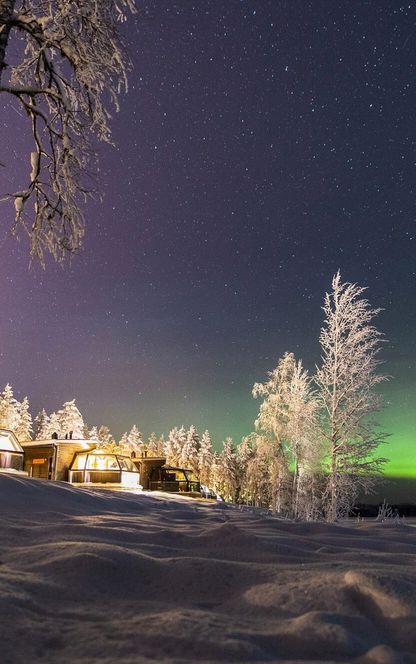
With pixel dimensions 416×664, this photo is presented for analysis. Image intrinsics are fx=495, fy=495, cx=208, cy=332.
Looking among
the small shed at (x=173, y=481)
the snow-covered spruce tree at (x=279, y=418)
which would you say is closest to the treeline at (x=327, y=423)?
the snow-covered spruce tree at (x=279, y=418)

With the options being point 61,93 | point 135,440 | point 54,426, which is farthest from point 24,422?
point 61,93

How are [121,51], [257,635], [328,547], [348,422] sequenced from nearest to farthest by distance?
1. [257,635]
2. [328,547]
3. [121,51]
4. [348,422]

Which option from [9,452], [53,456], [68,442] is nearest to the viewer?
[9,452]

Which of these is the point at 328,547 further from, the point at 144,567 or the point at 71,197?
the point at 71,197

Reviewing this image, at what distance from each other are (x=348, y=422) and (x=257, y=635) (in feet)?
54.5

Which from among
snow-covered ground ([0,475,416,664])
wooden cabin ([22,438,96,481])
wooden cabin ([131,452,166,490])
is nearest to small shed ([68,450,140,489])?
wooden cabin ([22,438,96,481])

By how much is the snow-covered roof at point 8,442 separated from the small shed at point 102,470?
12.1 feet

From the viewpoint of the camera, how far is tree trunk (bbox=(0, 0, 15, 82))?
6.80 meters

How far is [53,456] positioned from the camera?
80.7 feet

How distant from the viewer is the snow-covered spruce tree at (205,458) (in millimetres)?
67312

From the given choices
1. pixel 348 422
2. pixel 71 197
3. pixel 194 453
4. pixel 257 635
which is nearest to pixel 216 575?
pixel 257 635

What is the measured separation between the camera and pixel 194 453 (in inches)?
2655

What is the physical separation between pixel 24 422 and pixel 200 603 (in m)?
57.1

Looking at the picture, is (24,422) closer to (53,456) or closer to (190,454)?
(190,454)
